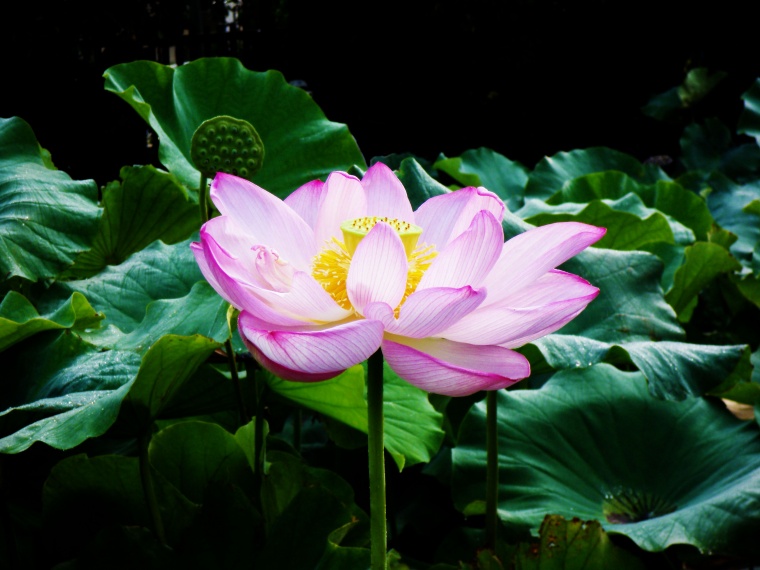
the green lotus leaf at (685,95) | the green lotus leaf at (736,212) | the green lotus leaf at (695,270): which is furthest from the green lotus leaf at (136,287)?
the green lotus leaf at (685,95)

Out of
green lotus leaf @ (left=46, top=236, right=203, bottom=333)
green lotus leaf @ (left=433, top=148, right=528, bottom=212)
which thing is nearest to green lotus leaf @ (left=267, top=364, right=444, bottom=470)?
green lotus leaf @ (left=46, top=236, right=203, bottom=333)

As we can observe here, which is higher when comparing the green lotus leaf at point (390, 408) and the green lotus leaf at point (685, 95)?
the green lotus leaf at point (390, 408)

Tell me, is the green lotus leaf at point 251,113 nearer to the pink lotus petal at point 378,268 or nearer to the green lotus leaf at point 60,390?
the green lotus leaf at point 60,390

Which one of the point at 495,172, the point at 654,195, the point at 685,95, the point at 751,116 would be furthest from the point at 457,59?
the point at 654,195

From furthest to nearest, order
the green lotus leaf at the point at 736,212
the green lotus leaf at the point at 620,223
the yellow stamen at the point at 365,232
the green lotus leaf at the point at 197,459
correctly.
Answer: the green lotus leaf at the point at 736,212 → the green lotus leaf at the point at 620,223 → the green lotus leaf at the point at 197,459 → the yellow stamen at the point at 365,232

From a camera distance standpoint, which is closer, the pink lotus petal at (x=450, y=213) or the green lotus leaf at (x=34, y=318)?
the pink lotus petal at (x=450, y=213)

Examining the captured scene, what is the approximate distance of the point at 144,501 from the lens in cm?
81

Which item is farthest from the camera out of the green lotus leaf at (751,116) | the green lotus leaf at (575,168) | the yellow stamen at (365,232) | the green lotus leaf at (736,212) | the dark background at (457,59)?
the dark background at (457,59)

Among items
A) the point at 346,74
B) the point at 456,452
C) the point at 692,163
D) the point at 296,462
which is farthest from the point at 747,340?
the point at 346,74

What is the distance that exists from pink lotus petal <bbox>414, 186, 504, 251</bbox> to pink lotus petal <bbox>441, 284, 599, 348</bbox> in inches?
5.1

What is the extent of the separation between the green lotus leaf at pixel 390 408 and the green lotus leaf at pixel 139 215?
52 cm

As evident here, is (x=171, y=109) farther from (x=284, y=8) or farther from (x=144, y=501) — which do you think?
(x=284, y=8)

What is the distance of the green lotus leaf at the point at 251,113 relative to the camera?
131 cm

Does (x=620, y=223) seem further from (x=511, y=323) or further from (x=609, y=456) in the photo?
(x=511, y=323)
